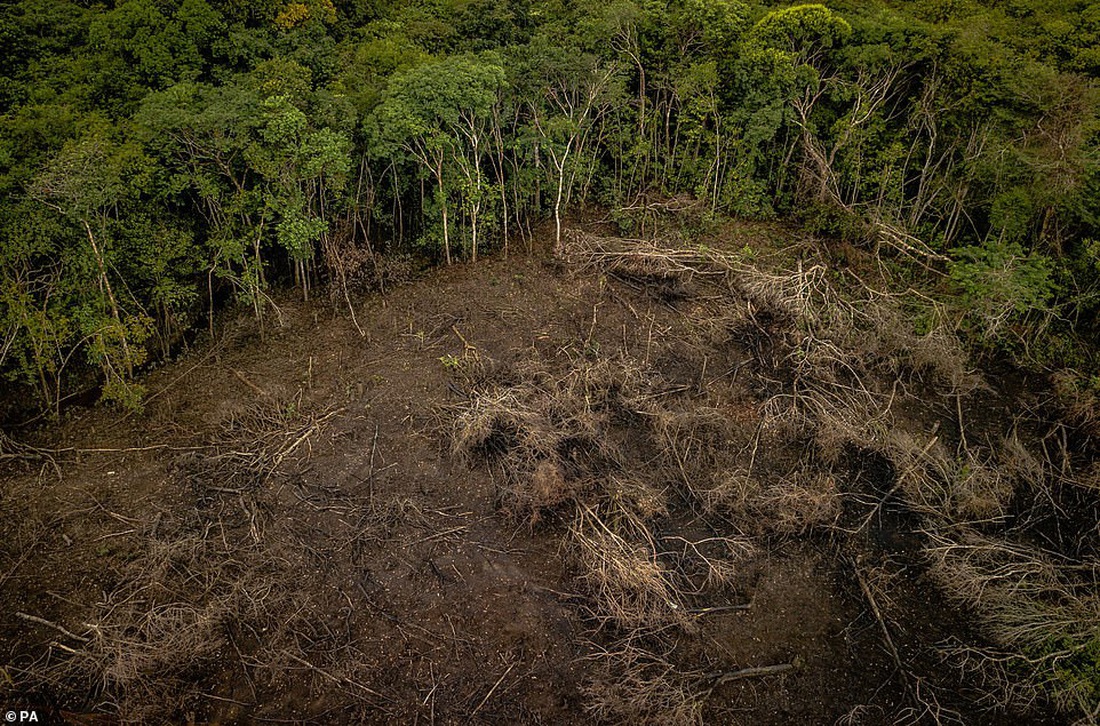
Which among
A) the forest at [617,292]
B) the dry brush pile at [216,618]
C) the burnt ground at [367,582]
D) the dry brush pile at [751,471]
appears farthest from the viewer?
the forest at [617,292]

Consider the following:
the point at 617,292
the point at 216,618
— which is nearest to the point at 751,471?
the point at 617,292

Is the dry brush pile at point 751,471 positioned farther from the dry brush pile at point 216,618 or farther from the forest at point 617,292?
the dry brush pile at point 216,618

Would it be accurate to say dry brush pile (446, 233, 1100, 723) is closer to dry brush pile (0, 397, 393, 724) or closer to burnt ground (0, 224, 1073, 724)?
burnt ground (0, 224, 1073, 724)

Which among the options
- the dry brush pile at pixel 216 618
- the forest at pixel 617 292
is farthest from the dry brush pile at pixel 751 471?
the dry brush pile at pixel 216 618

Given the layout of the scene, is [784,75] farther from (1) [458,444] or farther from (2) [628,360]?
(1) [458,444]

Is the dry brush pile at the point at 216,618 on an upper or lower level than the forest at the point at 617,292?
lower

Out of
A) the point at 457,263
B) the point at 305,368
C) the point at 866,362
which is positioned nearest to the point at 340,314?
the point at 305,368

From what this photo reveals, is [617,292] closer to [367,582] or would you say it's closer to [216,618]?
[367,582]
